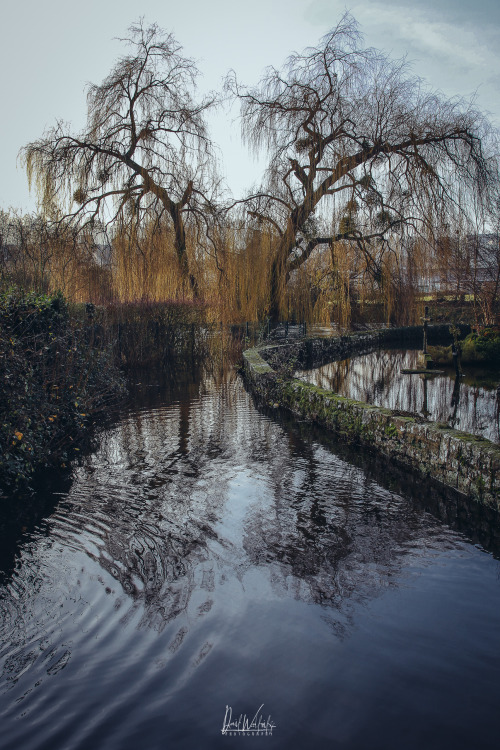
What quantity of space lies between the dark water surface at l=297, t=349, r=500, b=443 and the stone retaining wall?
1.69 metres

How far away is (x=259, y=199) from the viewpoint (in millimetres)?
18875

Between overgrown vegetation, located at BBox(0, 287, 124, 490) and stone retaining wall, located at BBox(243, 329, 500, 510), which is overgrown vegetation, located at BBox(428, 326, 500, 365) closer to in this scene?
stone retaining wall, located at BBox(243, 329, 500, 510)

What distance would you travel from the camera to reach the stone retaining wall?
577 cm

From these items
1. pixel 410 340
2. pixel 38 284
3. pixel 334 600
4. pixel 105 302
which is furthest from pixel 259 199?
pixel 334 600

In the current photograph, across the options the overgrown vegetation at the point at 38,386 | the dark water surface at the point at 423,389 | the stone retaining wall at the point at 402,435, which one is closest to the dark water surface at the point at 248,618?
the stone retaining wall at the point at 402,435

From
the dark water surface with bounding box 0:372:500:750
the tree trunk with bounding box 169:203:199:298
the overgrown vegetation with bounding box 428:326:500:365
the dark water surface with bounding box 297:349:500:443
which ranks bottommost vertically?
the dark water surface with bounding box 0:372:500:750

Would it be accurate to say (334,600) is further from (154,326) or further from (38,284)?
(154,326)

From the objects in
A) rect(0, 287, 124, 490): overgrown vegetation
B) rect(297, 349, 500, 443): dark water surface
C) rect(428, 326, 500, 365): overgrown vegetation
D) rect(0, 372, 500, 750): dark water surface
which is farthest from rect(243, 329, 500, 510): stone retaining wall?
rect(428, 326, 500, 365): overgrown vegetation

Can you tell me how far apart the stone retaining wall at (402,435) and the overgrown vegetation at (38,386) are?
11.3 feet

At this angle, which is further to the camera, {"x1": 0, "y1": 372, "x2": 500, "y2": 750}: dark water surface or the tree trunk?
the tree trunk

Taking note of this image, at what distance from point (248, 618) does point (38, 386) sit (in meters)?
4.60

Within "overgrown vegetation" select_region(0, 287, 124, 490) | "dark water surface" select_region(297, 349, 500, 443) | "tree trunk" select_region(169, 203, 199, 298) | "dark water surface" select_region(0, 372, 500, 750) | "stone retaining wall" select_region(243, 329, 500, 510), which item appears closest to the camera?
"dark water surface" select_region(0, 372, 500, 750)

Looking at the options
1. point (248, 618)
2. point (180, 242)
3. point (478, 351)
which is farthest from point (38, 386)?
point (478, 351)

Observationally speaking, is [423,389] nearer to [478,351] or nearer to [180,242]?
[478,351]
